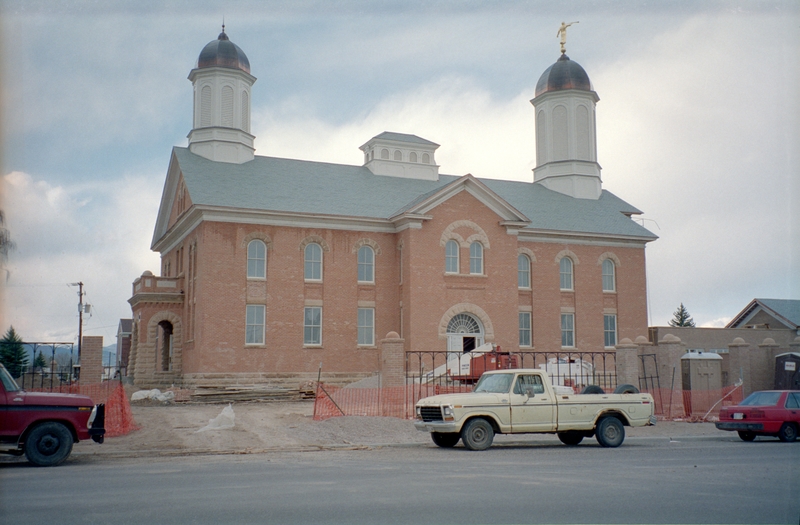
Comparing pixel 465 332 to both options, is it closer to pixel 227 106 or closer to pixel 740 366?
pixel 740 366

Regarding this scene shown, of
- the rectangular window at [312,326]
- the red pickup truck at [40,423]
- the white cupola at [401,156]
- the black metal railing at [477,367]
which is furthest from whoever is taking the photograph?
the white cupola at [401,156]

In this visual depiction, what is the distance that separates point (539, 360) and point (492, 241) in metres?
6.74

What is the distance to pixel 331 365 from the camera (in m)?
36.4

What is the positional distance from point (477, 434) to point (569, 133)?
34.1m

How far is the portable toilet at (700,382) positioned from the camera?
91.2 feet

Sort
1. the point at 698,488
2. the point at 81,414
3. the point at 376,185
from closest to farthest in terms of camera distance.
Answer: the point at 698,488 → the point at 81,414 → the point at 376,185

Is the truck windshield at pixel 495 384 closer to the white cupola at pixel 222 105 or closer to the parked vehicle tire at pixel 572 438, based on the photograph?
the parked vehicle tire at pixel 572 438

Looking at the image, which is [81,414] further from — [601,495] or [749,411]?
[749,411]

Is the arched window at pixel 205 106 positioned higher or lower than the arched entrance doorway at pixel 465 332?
higher

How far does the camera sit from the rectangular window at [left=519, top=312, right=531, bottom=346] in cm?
4078

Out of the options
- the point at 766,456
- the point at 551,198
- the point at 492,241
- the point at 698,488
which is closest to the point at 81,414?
the point at 698,488

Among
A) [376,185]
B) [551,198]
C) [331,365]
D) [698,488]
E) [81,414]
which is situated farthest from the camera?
[551,198]

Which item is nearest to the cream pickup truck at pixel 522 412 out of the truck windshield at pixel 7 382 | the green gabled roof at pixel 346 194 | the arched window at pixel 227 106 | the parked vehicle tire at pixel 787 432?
the parked vehicle tire at pixel 787 432

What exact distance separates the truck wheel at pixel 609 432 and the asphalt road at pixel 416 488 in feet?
4.83
